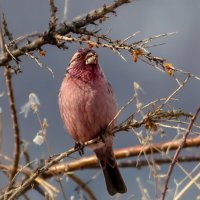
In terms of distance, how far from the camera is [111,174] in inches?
242

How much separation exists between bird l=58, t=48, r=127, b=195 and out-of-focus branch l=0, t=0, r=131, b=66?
1151 millimetres

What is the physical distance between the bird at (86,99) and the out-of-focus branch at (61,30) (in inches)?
45.3

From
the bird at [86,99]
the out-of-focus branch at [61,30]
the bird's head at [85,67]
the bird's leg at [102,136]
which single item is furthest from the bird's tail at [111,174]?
the out-of-focus branch at [61,30]

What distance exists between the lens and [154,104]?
3.56 meters

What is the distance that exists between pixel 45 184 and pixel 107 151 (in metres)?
1.34

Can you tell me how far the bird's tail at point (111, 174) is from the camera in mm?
6000

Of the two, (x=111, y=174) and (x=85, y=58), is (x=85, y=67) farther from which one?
(x=111, y=174)

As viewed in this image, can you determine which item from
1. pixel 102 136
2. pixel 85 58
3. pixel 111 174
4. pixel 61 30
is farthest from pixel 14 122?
pixel 111 174

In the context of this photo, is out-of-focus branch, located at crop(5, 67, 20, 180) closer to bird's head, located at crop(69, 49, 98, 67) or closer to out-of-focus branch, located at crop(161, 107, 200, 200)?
bird's head, located at crop(69, 49, 98, 67)

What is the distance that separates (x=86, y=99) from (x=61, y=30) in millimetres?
1462

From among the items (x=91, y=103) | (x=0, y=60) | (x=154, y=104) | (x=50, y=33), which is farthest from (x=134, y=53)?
(x=91, y=103)

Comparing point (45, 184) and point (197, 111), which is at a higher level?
point (45, 184)

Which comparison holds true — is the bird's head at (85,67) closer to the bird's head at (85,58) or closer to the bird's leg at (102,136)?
the bird's head at (85,58)

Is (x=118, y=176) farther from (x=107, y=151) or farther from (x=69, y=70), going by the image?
(x=69, y=70)
